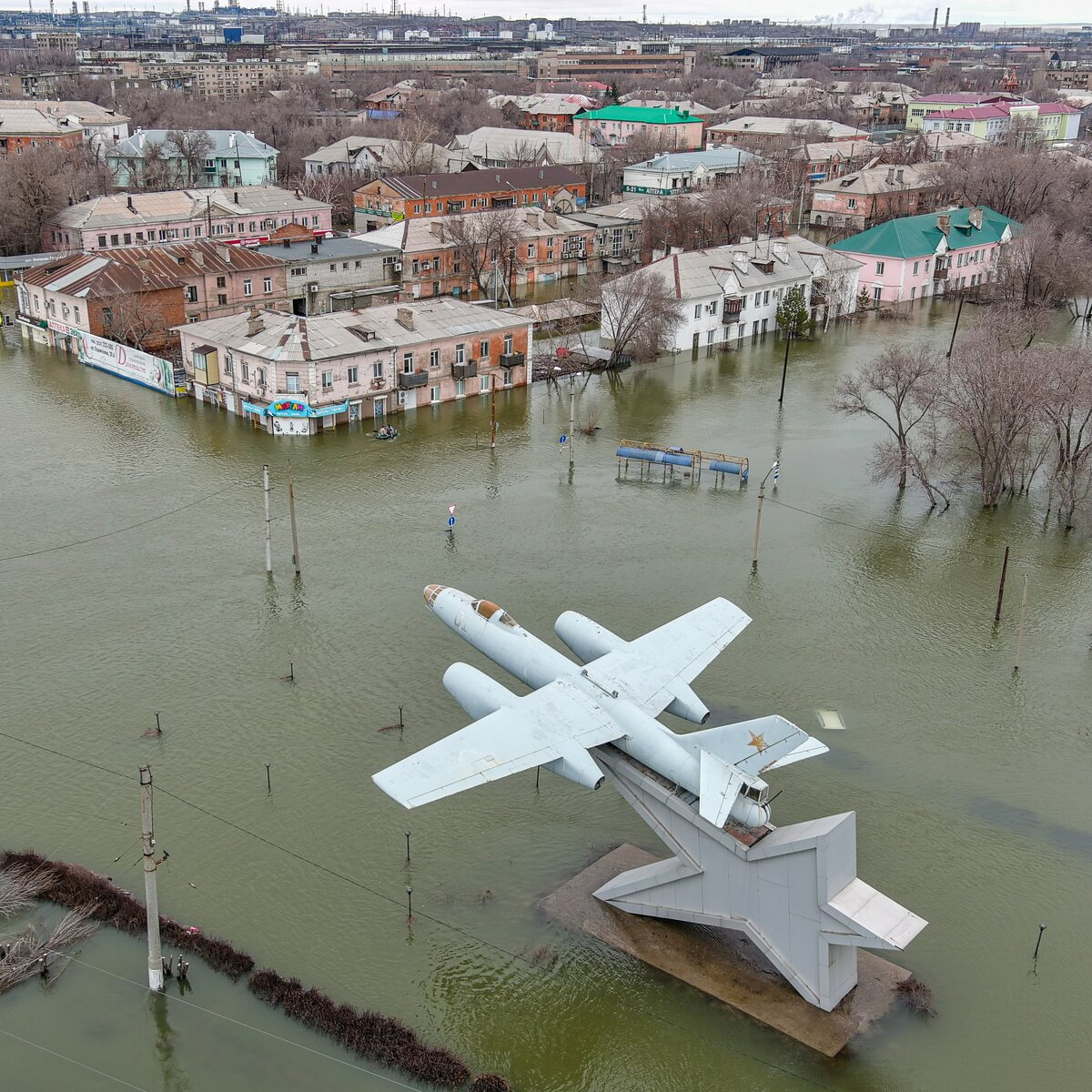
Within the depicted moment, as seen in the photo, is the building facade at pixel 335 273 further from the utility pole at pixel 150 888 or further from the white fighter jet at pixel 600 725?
the utility pole at pixel 150 888

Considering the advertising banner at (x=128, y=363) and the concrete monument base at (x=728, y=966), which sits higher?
the advertising banner at (x=128, y=363)

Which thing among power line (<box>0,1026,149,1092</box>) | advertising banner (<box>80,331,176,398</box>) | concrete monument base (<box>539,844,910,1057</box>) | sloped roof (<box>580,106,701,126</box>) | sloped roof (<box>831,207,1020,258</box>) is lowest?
power line (<box>0,1026,149,1092</box>)

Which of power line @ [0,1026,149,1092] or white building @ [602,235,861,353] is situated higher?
white building @ [602,235,861,353]

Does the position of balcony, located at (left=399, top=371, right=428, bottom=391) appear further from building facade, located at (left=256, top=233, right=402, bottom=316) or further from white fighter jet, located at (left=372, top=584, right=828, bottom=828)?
white fighter jet, located at (left=372, top=584, right=828, bottom=828)

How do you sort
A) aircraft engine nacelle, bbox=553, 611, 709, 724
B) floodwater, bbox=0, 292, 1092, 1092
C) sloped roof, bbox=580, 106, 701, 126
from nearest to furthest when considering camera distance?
floodwater, bbox=0, 292, 1092, 1092 → aircraft engine nacelle, bbox=553, 611, 709, 724 → sloped roof, bbox=580, 106, 701, 126

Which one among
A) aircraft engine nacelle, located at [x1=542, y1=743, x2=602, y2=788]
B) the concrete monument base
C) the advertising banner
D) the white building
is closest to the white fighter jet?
aircraft engine nacelle, located at [x1=542, y1=743, x2=602, y2=788]

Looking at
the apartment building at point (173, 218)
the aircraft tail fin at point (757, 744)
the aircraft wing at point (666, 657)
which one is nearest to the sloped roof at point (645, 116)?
the apartment building at point (173, 218)

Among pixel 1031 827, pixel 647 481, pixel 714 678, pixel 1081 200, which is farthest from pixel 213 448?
pixel 1081 200
